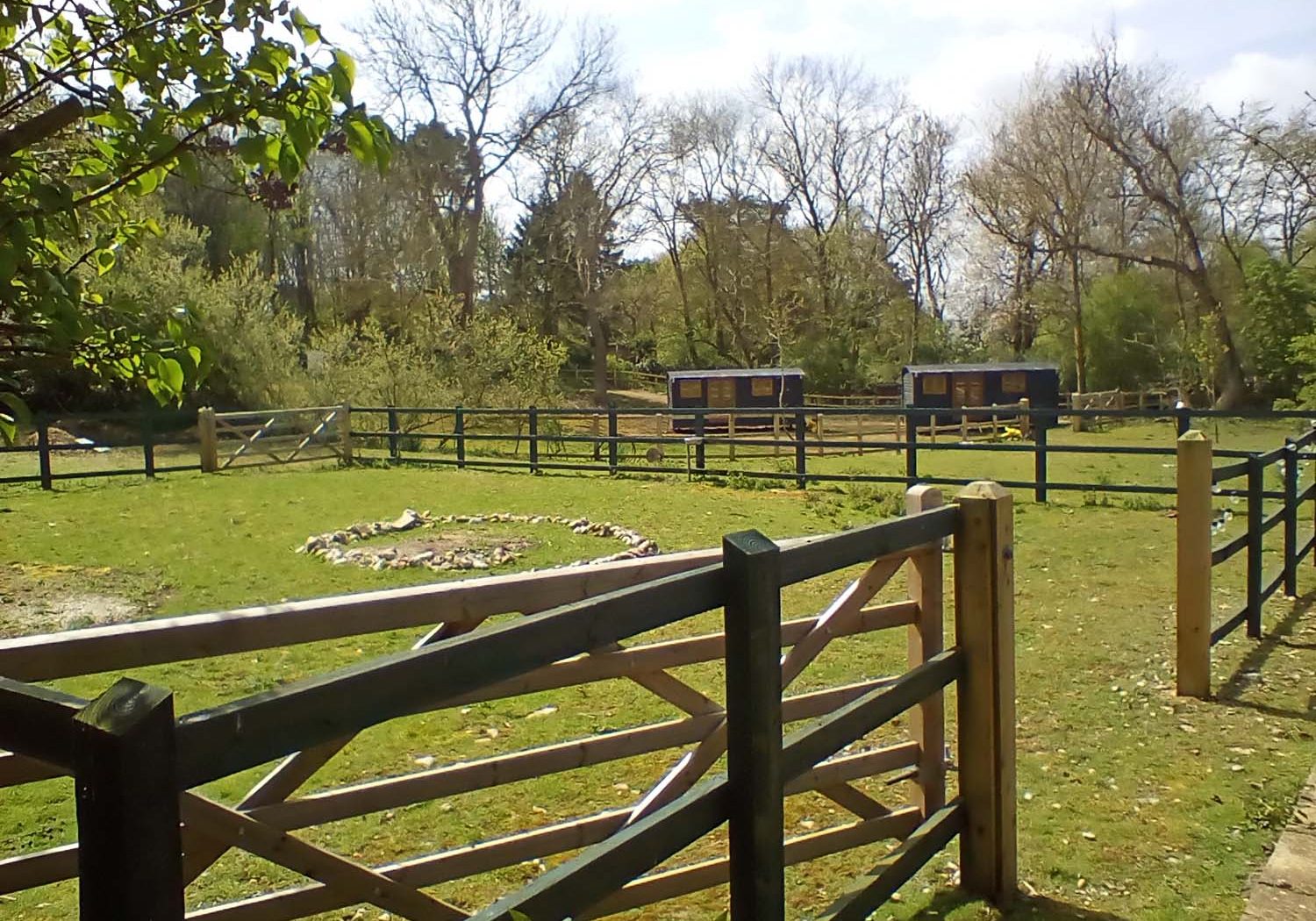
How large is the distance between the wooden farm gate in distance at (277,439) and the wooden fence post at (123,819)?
730 inches

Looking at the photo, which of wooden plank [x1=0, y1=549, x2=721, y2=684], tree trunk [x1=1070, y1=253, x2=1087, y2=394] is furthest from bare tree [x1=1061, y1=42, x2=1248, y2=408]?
wooden plank [x1=0, y1=549, x2=721, y2=684]

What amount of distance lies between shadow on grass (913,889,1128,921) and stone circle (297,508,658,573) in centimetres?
489

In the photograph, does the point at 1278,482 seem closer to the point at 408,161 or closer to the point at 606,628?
the point at 606,628

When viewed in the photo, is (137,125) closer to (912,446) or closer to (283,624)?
(283,624)

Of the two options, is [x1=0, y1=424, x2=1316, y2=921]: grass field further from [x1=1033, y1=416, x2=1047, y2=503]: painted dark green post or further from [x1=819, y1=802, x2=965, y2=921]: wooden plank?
[x1=1033, y1=416, x2=1047, y2=503]: painted dark green post

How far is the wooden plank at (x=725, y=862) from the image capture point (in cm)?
290

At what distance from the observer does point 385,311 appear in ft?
136

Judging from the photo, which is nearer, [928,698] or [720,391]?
[928,698]

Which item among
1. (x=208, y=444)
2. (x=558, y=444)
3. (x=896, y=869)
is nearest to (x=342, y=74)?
(x=896, y=869)

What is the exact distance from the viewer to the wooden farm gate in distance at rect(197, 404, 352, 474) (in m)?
18.4

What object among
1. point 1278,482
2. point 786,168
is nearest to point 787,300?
point 786,168

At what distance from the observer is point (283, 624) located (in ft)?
7.70

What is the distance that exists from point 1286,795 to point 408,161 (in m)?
39.5

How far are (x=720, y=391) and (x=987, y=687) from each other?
3728cm
